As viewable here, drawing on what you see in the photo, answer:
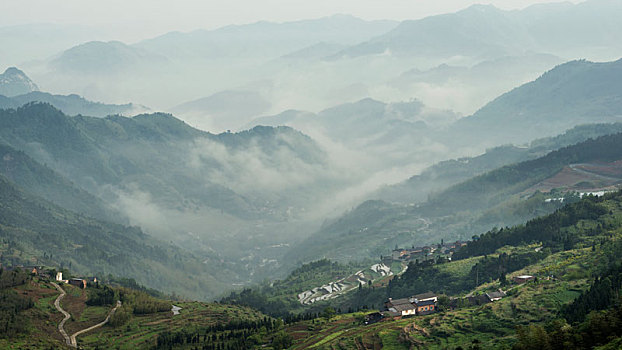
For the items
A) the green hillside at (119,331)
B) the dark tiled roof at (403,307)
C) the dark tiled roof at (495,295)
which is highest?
the green hillside at (119,331)

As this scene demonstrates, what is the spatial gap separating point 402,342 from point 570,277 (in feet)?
166

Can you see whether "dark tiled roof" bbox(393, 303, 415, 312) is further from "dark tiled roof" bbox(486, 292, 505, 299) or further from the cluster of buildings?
"dark tiled roof" bbox(486, 292, 505, 299)

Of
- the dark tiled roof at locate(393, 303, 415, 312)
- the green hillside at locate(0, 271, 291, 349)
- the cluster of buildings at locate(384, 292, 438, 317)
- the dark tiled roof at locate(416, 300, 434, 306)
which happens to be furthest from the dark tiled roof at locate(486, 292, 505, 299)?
the green hillside at locate(0, 271, 291, 349)

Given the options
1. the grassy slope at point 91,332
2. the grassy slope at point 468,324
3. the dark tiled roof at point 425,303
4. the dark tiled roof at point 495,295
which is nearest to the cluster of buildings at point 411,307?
the dark tiled roof at point 425,303

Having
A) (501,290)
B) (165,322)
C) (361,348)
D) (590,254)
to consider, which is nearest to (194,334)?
(165,322)

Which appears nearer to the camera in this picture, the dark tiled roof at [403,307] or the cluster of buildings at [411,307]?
the cluster of buildings at [411,307]

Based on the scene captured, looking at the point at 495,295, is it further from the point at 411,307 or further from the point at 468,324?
the point at 468,324

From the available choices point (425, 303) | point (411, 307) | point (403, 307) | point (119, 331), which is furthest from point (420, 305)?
point (119, 331)

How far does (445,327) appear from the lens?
14650cm

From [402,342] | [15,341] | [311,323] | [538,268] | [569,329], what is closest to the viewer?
[569,329]

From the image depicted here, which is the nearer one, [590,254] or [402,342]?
[402,342]

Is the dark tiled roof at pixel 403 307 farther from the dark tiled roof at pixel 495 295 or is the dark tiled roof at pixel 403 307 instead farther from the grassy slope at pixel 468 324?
the dark tiled roof at pixel 495 295

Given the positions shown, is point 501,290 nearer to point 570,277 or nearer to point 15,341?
point 570,277

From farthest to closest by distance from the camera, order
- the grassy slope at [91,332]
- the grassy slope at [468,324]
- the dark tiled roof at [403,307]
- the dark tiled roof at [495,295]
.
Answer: the dark tiled roof at [495,295], the dark tiled roof at [403,307], the grassy slope at [91,332], the grassy slope at [468,324]
